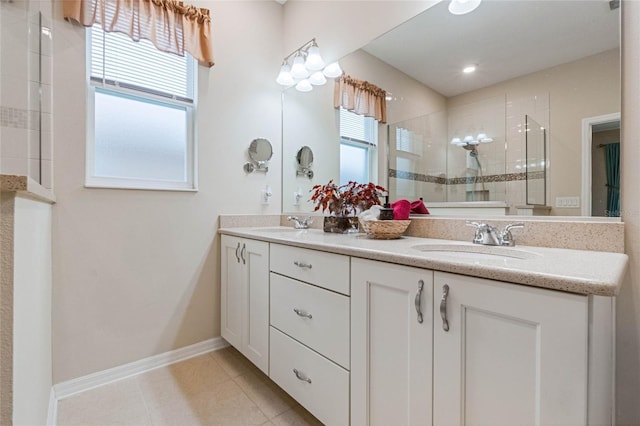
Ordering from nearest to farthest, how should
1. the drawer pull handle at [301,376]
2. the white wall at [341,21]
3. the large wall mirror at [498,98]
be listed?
the large wall mirror at [498,98] < the drawer pull handle at [301,376] < the white wall at [341,21]

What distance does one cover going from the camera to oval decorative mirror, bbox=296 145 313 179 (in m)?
2.43

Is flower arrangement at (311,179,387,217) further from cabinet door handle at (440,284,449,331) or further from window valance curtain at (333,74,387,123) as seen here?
cabinet door handle at (440,284,449,331)

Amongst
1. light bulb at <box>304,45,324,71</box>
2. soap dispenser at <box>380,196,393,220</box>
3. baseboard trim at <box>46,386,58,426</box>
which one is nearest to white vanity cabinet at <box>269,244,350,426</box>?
soap dispenser at <box>380,196,393,220</box>

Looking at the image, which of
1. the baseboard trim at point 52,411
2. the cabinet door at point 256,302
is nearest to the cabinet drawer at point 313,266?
the cabinet door at point 256,302

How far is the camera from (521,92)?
129 centimetres

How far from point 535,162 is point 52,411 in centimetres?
252

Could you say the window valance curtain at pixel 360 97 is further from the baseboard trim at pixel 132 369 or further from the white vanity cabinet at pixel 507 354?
the baseboard trim at pixel 132 369

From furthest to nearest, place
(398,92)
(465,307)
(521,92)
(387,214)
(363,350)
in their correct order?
(398,92) → (387,214) → (521,92) → (363,350) → (465,307)

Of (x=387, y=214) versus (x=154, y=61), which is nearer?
(x=387, y=214)

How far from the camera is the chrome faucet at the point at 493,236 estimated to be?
4.08 ft

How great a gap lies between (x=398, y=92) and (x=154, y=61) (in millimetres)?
1592

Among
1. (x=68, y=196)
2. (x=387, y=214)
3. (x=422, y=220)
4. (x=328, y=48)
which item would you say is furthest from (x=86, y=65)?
(x=422, y=220)

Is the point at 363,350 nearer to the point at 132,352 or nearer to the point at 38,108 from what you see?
the point at 132,352

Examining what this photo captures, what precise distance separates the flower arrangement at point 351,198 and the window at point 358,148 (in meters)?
0.14
